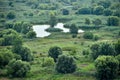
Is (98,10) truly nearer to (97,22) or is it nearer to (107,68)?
(97,22)

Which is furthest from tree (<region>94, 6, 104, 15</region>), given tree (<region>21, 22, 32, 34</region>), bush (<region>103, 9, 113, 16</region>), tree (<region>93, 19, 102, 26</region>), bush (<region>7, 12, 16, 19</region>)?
tree (<region>21, 22, 32, 34</region>)

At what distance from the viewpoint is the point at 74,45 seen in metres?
115

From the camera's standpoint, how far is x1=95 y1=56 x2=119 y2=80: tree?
7531 centimetres

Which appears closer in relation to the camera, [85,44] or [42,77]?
[42,77]

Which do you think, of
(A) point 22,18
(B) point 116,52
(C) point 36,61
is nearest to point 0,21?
(A) point 22,18

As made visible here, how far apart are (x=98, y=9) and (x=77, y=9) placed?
21.7m

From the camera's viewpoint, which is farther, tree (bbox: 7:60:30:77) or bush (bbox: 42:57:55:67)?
bush (bbox: 42:57:55:67)

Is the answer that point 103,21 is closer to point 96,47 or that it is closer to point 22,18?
point 22,18

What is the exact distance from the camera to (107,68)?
247 ft

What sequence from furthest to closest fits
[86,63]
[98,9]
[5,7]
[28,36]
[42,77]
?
1. [5,7]
2. [98,9]
3. [28,36]
4. [86,63]
5. [42,77]

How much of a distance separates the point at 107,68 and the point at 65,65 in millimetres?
11750

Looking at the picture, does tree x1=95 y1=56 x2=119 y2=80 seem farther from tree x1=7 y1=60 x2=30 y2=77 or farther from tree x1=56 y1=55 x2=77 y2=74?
tree x1=7 y1=60 x2=30 y2=77

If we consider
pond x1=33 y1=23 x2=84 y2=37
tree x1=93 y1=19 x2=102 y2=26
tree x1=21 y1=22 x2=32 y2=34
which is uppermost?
tree x1=21 y1=22 x2=32 y2=34

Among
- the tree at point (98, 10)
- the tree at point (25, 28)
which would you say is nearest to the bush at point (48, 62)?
the tree at point (25, 28)
